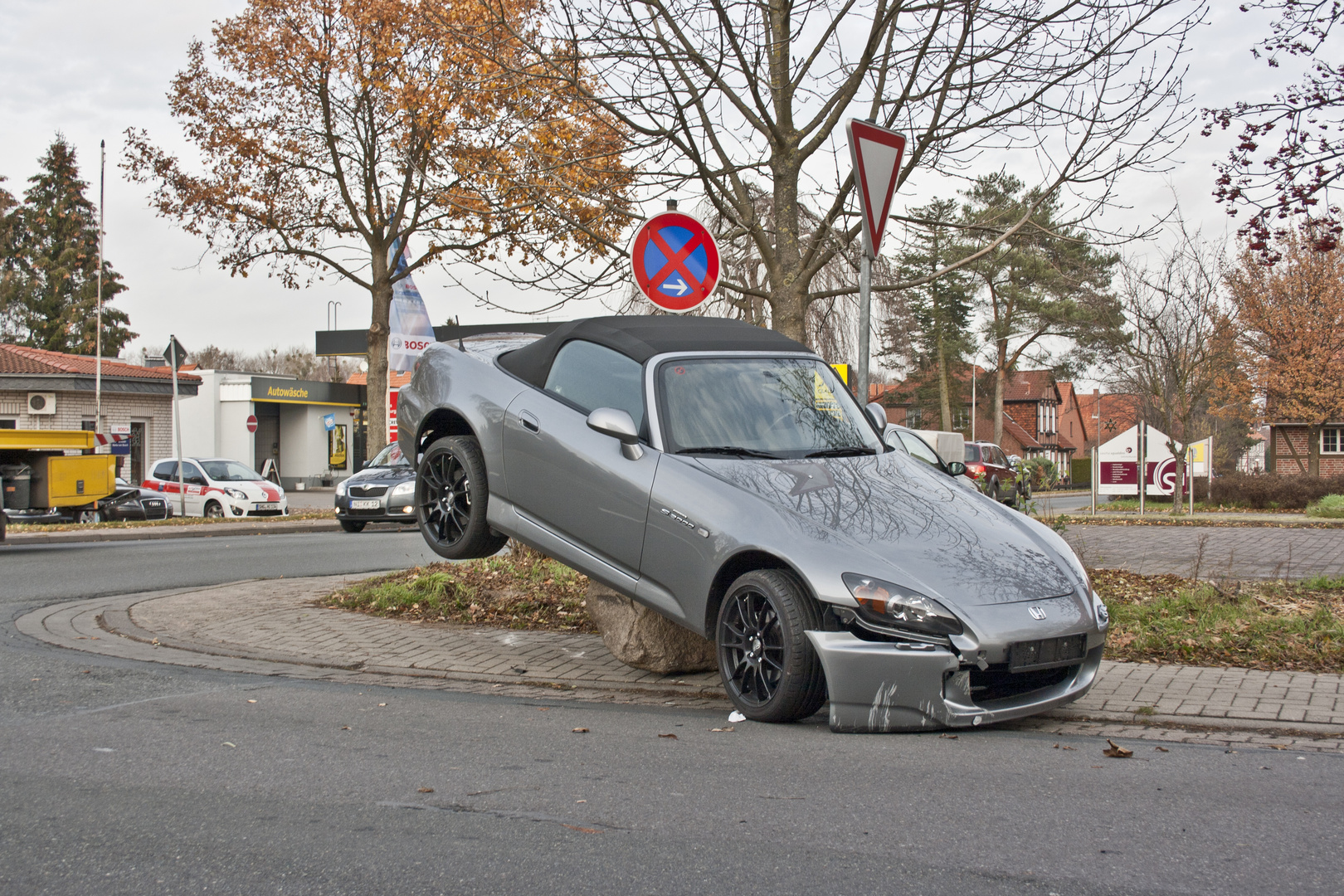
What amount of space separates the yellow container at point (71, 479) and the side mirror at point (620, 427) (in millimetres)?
14147

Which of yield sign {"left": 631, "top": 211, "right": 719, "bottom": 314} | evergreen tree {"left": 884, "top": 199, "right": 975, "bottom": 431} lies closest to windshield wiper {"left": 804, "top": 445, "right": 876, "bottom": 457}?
yield sign {"left": 631, "top": 211, "right": 719, "bottom": 314}

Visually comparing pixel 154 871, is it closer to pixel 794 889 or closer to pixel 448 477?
pixel 794 889

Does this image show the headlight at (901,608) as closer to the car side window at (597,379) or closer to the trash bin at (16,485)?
the car side window at (597,379)

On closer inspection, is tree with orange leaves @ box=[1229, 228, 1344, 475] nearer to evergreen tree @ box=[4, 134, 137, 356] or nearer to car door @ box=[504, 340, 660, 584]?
car door @ box=[504, 340, 660, 584]

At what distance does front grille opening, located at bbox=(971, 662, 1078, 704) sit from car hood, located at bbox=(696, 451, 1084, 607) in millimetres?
282

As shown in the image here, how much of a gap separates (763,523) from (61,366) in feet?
127

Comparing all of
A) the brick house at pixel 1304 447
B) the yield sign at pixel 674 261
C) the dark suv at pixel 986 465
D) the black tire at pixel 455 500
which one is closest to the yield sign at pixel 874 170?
the yield sign at pixel 674 261

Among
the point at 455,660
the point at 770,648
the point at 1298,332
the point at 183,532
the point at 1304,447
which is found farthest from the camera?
the point at 1304,447

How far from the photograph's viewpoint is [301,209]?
2456 centimetres

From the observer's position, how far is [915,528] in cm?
491

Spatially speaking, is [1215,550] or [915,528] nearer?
[915,528]

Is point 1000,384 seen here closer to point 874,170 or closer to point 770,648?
point 874,170

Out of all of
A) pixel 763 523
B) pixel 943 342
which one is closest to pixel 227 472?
pixel 763 523

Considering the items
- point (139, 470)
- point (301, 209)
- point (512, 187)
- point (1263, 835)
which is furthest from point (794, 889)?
point (139, 470)
